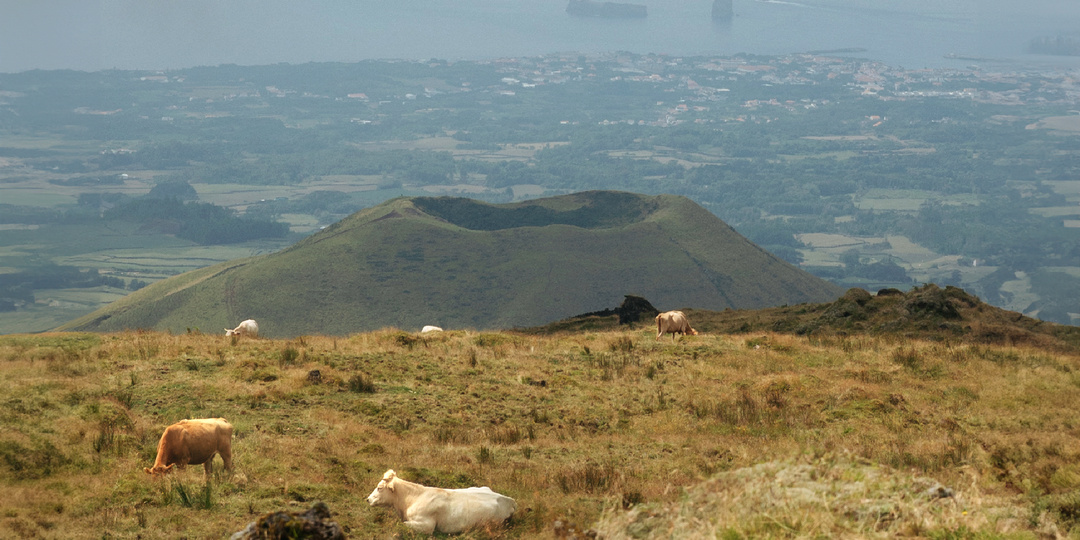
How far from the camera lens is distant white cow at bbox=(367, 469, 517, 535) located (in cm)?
1169


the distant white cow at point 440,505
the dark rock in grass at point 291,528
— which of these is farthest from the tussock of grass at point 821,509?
the dark rock in grass at point 291,528

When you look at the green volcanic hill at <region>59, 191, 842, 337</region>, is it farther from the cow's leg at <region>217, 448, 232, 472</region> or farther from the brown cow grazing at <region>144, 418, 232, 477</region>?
the brown cow grazing at <region>144, 418, 232, 477</region>

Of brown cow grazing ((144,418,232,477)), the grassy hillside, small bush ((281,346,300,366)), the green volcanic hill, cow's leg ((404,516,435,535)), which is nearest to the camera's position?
cow's leg ((404,516,435,535))

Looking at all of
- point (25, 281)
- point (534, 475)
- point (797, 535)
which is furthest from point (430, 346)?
point (25, 281)

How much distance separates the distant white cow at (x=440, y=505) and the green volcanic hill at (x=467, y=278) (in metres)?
80.4

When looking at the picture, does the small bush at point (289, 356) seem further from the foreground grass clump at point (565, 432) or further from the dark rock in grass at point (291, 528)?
the dark rock in grass at point (291, 528)

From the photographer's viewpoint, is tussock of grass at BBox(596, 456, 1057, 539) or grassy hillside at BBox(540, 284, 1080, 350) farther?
grassy hillside at BBox(540, 284, 1080, 350)

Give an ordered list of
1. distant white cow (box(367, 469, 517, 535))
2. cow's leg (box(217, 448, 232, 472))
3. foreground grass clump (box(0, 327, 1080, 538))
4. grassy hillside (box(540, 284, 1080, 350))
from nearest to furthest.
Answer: foreground grass clump (box(0, 327, 1080, 538)) → distant white cow (box(367, 469, 517, 535)) → cow's leg (box(217, 448, 232, 472)) → grassy hillside (box(540, 284, 1080, 350))

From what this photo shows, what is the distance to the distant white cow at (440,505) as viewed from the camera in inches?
460

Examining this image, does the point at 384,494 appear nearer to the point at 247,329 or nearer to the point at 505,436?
the point at 505,436

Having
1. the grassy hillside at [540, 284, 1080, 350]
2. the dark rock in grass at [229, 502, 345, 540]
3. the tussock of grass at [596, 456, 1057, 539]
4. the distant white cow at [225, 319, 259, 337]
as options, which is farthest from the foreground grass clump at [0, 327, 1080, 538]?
the distant white cow at [225, 319, 259, 337]

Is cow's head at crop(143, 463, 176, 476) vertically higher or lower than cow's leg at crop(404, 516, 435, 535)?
higher

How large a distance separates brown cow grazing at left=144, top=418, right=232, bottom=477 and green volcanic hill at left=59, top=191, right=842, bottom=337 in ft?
257

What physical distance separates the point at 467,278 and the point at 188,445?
312ft
